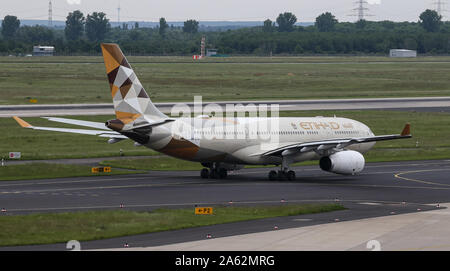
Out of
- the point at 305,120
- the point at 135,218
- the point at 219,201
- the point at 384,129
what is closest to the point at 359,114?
the point at 384,129

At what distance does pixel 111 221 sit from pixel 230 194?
41.6 ft

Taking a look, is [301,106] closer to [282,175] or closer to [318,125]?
[318,125]

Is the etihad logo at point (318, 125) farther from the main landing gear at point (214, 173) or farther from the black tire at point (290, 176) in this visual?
the main landing gear at point (214, 173)

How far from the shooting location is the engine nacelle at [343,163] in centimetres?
5925

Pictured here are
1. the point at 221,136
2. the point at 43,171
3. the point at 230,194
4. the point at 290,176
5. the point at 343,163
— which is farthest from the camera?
the point at 43,171

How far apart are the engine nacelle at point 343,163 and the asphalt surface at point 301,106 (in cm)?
4623

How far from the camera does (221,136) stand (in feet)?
190

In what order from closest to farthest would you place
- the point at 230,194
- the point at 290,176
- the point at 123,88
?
the point at 230,194
the point at 123,88
the point at 290,176

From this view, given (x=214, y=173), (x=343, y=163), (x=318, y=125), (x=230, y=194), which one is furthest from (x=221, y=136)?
(x=318, y=125)

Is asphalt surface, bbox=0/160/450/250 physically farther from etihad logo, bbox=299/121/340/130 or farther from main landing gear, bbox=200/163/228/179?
etihad logo, bbox=299/121/340/130
